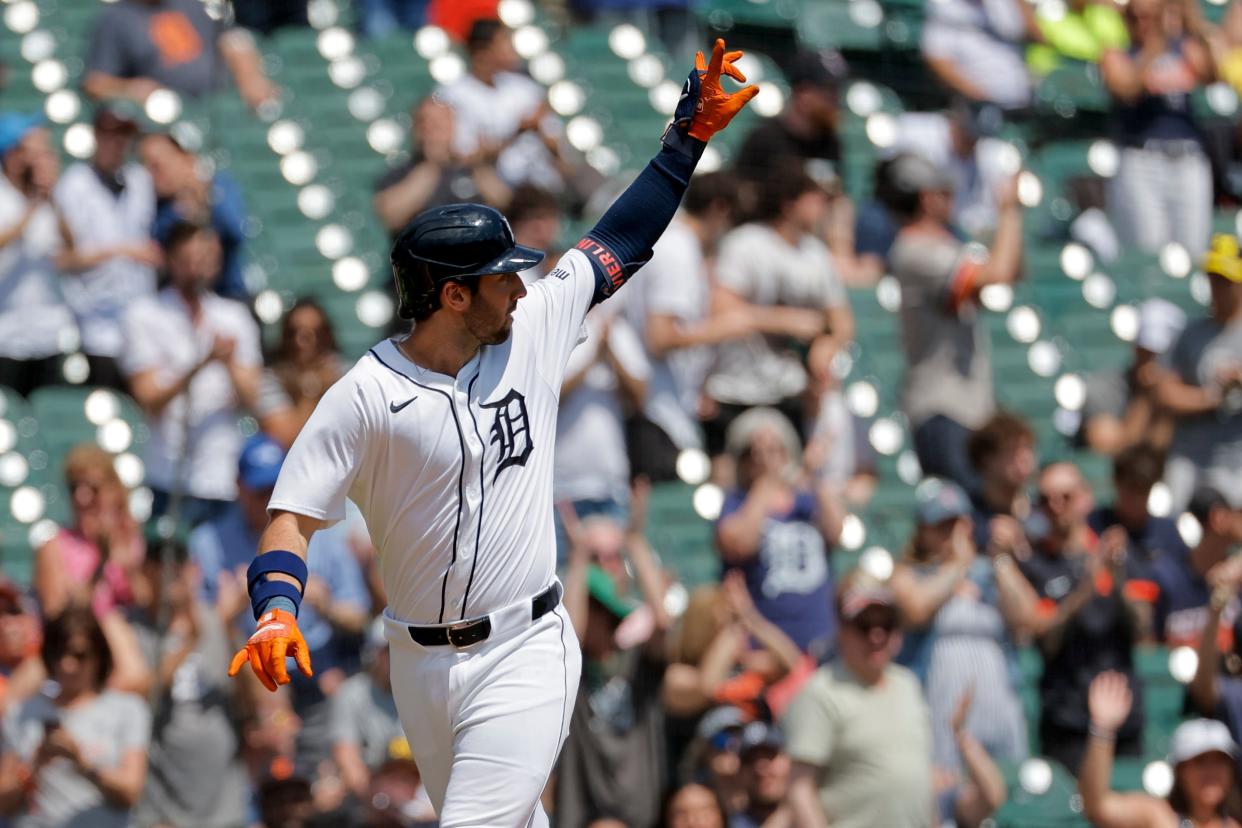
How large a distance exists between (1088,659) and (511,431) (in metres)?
3.49

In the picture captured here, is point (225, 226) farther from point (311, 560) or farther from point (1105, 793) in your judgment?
point (1105, 793)

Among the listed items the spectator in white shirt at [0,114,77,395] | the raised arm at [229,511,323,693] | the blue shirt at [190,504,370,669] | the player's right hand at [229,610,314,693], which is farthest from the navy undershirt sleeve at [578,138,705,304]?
the spectator in white shirt at [0,114,77,395]

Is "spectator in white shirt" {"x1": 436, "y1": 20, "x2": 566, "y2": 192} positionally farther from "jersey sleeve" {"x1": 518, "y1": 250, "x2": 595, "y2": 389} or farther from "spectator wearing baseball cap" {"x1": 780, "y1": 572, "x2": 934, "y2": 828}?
"jersey sleeve" {"x1": 518, "y1": 250, "x2": 595, "y2": 389}

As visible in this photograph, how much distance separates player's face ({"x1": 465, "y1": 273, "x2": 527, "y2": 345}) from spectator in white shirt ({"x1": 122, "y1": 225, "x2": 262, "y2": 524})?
3.05 m

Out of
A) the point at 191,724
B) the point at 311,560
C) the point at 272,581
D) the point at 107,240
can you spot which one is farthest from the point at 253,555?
the point at 272,581

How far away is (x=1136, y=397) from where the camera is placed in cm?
838

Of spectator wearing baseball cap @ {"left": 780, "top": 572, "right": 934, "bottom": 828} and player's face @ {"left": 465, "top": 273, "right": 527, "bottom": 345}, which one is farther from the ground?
player's face @ {"left": 465, "top": 273, "right": 527, "bottom": 345}

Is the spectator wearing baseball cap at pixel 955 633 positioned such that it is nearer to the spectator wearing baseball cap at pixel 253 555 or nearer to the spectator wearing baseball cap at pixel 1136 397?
the spectator wearing baseball cap at pixel 1136 397

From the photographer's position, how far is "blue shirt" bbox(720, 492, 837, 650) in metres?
6.88

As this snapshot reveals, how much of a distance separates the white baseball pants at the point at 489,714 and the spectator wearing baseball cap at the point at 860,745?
217cm

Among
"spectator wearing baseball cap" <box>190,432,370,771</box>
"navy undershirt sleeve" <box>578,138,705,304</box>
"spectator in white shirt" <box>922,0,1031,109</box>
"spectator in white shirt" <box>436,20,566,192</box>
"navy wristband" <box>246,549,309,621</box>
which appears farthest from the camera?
"spectator in white shirt" <box>922,0,1031,109</box>

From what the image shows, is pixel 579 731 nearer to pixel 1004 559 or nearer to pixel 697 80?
pixel 1004 559

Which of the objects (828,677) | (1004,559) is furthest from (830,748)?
(1004,559)

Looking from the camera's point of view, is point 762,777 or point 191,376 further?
point 191,376
